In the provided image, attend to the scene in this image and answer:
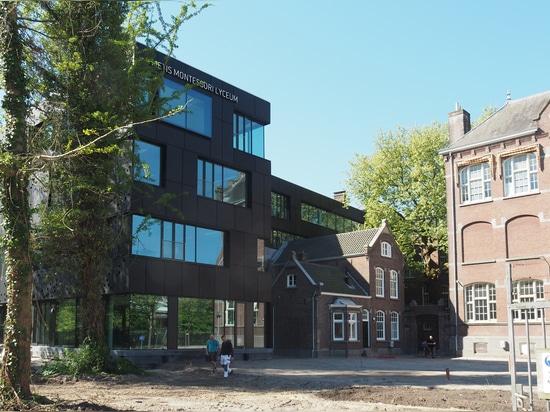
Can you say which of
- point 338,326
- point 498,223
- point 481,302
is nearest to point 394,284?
point 338,326

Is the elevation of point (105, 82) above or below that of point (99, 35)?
below

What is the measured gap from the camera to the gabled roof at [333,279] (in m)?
41.7

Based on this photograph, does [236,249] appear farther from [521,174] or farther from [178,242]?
[521,174]

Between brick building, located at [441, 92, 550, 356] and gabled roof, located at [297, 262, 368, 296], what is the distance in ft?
23.1

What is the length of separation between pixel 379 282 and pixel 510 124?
14.9 meters

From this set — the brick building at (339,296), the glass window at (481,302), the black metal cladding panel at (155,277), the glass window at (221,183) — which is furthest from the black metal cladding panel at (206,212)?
the glass window at (481,302)

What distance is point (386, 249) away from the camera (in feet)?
156

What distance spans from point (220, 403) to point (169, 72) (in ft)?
69.9

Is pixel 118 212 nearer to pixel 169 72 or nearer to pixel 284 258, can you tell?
pixel 169 72

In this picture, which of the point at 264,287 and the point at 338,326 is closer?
the point at 264,287

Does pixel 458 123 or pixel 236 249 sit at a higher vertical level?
pixel 458 123

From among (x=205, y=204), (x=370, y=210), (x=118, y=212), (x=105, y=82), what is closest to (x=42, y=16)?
(x=105, y=82)

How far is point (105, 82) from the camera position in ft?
73.7

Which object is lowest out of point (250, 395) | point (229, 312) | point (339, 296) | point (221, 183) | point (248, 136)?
point (250, 395)
